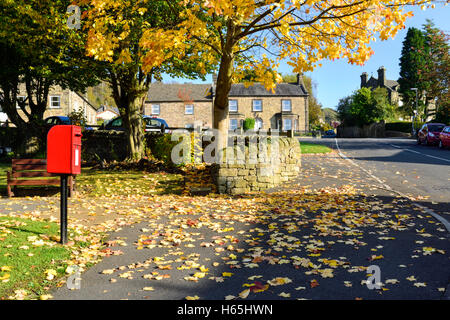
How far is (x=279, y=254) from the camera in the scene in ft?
18.6

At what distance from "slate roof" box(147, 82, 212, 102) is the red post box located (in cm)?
4829

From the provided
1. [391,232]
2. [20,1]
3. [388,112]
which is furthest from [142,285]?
[388,112]

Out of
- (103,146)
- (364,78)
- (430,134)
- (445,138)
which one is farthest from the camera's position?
(364,78)

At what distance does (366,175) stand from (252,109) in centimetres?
4273

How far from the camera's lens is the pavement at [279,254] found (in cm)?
433

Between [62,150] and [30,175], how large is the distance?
6328mm

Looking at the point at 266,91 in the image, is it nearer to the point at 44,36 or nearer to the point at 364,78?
the point at 364,78

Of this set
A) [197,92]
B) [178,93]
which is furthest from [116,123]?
[197,92]

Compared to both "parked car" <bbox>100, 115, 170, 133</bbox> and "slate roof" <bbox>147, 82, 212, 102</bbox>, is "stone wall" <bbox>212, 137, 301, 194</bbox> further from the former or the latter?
"slate roof" <bbox>147, 82, 212, 102</bbox>

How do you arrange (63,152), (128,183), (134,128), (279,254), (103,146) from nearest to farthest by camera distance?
(279,254)
(63,152)
(128,183)
(134,128)
(103,146)

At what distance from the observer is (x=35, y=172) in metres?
11.5

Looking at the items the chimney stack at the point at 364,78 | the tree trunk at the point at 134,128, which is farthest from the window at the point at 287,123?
the tree trunk at the point at 134,128
